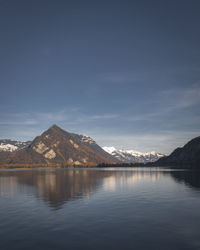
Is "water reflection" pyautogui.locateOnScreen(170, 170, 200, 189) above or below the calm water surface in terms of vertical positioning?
below

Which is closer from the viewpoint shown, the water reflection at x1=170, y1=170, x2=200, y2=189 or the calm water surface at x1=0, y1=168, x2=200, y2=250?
the calm water surface at x1=0, y1=168, x2=200, y2=250

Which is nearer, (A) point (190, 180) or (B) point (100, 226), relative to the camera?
(B) point (100, 226)

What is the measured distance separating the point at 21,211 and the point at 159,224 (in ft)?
94.7

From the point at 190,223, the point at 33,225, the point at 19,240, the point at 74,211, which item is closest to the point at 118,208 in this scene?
the point at 74,211

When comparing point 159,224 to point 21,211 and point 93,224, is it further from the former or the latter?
point 21,211

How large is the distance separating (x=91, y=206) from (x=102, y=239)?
22.4 m

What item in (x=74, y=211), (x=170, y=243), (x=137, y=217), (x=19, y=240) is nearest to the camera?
(x=170, y=243)

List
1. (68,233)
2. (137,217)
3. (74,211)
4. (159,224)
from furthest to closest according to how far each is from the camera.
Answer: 1. (74,211)
2. (137,217)
3. (159,224)
4. (68,233)

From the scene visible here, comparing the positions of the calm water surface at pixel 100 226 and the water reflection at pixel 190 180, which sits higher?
the calm water surface at pixel 100 226

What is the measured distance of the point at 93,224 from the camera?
35938 mm

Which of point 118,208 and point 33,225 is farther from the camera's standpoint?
point 118,208

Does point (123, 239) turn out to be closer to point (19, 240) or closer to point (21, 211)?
point (19, 240)

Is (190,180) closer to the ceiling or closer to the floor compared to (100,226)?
closer to the floor

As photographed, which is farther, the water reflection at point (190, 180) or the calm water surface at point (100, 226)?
the water reflection at point (190, 180)
